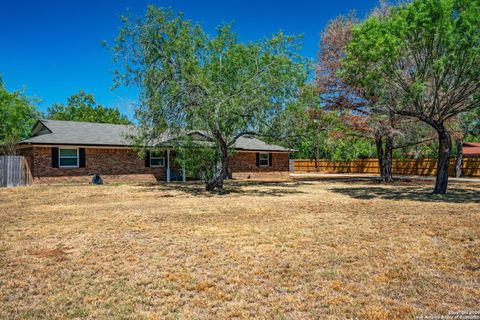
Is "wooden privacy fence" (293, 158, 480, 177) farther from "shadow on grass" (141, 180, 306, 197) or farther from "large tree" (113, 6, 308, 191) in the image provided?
"large tree" (113, 6, 308, 191)

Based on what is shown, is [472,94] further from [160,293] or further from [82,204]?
[82,204]

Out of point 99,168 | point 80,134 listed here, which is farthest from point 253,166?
point 80,134

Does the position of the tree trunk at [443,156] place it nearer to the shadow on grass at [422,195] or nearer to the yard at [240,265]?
the shadow on grass at [422,195]

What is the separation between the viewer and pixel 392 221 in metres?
8.13

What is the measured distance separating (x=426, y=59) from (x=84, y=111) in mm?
45518

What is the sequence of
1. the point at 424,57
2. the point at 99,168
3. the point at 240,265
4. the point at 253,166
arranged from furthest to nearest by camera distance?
the point at 253,166 < the point at 99,168 < the point at 424,57 < the point at 240,265

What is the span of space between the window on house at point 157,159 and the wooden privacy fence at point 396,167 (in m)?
22.5

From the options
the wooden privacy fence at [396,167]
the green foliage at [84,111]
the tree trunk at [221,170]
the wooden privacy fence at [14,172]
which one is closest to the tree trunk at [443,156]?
the tree trunk at [221,170]

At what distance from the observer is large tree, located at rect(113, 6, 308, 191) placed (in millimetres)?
14102

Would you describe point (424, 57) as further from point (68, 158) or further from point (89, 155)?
point (68, 158)

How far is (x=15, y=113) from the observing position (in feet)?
106

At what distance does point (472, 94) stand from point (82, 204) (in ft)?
48.7

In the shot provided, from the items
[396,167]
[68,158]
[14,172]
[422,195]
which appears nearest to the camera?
[422,195]

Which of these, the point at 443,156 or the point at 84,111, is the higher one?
the point at 84,111
